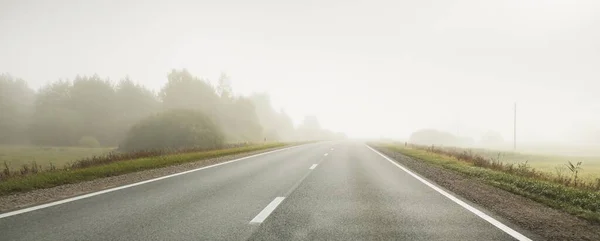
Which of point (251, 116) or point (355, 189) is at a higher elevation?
point (251, 116)

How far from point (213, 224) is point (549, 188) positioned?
8.28m

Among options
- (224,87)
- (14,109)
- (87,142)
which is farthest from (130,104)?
(224,87)

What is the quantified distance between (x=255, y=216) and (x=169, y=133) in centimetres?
2977

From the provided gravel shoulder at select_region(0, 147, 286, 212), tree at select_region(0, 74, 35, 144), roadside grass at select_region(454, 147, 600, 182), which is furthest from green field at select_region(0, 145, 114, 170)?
roadside grass at select_region(454, 147, 600, 182)

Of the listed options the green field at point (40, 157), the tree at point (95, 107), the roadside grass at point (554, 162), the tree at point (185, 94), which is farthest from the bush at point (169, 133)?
the roadside grass at point (554, 162)

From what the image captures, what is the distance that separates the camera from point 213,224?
187 inches

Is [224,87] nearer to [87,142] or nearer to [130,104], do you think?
[130,104]

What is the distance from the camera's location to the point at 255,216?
207 inches

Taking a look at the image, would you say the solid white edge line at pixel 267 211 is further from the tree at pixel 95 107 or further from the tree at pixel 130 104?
the tree at pixel 95 107

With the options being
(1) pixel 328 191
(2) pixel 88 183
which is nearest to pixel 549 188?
(1) pixel 328 191

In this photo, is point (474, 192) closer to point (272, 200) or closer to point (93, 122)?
point (272, 200)

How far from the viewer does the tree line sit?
47.0m

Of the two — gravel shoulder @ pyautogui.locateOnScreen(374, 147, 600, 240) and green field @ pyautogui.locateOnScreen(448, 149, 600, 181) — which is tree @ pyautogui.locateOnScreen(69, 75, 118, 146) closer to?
green field @ pyautogui.locateOnScreen(448, 149, 600, 181)

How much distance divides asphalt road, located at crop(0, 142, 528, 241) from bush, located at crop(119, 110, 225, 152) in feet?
82.1
